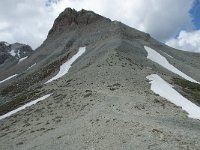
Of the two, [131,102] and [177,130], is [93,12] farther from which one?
[177,130]

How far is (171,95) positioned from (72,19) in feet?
390

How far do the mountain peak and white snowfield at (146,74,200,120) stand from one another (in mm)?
87538

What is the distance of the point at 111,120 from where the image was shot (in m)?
30.0

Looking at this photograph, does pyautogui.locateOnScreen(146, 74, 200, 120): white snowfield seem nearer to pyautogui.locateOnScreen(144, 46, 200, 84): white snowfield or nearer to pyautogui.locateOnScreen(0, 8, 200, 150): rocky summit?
pyautogui.locateOnScreen(0, 8, 200, 150): rocky summit

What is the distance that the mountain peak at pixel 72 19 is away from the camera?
146500 mm

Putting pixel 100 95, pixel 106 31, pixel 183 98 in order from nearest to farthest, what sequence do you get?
pixel 100 95
pixel 183 98
pixel 106 31

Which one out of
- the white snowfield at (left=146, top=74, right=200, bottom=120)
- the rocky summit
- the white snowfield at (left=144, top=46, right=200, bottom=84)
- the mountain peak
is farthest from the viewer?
the mountain peak

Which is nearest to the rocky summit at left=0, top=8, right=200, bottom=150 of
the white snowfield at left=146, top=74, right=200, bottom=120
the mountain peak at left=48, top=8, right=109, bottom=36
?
the white snowfield at left=146, top=74, right=200, bottom=120

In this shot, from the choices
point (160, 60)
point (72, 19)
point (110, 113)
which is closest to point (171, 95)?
point (110, 113)

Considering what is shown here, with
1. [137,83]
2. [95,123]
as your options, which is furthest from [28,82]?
[95,123]

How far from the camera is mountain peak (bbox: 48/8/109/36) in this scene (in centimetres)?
14650

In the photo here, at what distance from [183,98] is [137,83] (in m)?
7.38

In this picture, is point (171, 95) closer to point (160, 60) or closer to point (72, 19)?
point (160, 60)

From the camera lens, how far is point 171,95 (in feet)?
156
